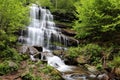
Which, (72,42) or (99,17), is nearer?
(99,17)

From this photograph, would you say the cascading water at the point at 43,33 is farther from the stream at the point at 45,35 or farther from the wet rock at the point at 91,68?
the wet rock at the point at 91,68

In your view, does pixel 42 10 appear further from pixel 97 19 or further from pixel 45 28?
pixel 97 19

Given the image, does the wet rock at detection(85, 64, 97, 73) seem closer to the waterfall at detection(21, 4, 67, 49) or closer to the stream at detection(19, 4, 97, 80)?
the stream at detection(19, 4, 97, 80)

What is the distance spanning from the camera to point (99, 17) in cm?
1872

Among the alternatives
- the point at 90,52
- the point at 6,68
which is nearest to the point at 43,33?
the point at 90,52

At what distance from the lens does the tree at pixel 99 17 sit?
60.4 feet

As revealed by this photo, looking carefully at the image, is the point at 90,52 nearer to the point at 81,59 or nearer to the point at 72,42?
the point at 81,59

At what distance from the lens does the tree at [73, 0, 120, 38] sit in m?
18.4

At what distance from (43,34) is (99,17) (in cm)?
839

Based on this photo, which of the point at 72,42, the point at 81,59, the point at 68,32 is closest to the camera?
the point at 81,59

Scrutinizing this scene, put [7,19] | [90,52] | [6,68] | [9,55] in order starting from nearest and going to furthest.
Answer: [6,68], [9,55], [7,19], [90,52]

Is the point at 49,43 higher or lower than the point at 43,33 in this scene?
lower

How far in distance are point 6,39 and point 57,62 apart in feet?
15.3

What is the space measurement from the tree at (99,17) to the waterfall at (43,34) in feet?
16.4
